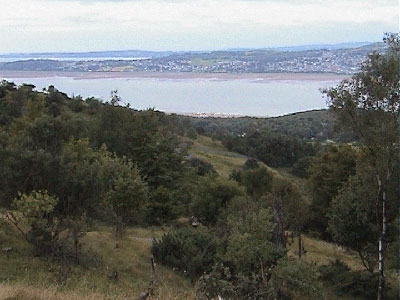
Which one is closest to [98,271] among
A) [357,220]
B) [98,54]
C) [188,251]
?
[188,251]

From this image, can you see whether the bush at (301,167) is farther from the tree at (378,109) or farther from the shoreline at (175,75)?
the shoreline at (175,75)

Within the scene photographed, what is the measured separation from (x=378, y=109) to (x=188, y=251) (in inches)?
267

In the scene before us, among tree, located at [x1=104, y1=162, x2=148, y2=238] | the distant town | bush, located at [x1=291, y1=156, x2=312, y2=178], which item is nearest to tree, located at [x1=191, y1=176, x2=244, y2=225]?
tree, located at [x1=104, y1=162, x2=148, y2=238]

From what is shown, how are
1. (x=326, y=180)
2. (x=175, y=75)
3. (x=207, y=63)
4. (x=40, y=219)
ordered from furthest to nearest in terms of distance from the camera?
(x=207, y=63), (x=175, y=75), (x=326, y=180), (x=40, y=219)

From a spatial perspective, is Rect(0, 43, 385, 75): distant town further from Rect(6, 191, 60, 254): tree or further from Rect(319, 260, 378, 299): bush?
Rect(6, 191, 60, 254): tree

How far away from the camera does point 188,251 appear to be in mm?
14859

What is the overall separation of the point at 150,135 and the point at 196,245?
1426cm

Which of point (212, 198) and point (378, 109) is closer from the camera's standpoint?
point (378, 109)

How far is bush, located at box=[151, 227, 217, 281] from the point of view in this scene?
14320mm

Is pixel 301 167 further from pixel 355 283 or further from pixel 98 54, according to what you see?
pixel 98 54

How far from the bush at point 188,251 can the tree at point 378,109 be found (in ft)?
15.8

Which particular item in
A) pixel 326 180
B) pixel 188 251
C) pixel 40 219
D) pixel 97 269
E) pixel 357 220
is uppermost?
pixel 40 219

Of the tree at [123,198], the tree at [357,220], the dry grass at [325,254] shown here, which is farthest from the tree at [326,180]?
the tree at [123,198]

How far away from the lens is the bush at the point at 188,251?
1432cm
